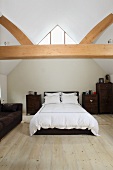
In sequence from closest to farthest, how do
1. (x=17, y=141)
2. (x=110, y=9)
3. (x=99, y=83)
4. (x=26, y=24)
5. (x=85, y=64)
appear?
(x=17, y=141), (x=110, y=9), (x=26, y=24), (x=99, y=83), (x=85, y=64)

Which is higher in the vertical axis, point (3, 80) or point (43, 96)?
point (3, 80)

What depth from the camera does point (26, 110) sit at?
24.2 feet

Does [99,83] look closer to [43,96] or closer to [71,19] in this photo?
[43,96]

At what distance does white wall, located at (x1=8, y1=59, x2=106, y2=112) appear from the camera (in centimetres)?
773

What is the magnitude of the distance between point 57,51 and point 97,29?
1.46 metres

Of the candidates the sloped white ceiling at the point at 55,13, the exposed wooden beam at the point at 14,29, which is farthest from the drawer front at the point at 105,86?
the exposed wooden beam at the point at 14,29

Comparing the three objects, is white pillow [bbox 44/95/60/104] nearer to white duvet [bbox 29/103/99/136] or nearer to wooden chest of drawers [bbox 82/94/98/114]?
wooden chest of drawers [bbox 82/94/98/114]

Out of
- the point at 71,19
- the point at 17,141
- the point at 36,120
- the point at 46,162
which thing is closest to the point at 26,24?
the point at 71,19

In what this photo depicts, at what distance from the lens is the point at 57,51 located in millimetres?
3838

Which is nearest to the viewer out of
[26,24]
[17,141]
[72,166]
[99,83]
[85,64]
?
[72,166]

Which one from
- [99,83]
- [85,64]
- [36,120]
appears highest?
[85,64]

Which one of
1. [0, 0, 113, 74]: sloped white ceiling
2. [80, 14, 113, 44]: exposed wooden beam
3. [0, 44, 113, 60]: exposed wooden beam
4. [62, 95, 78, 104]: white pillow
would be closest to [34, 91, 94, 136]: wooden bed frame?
[0, 44, 113, 60]: exposed wooden beam

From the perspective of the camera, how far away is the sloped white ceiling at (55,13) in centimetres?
401

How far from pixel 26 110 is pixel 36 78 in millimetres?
1571
